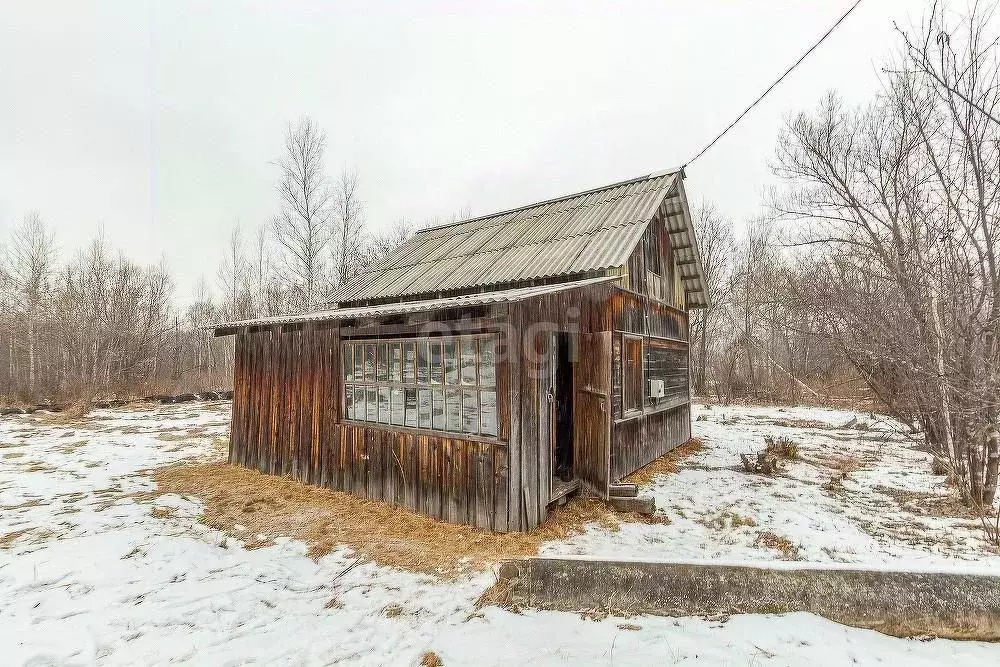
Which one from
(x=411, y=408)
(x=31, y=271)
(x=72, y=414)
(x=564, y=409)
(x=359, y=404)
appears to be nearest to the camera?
(x=411, y=408)

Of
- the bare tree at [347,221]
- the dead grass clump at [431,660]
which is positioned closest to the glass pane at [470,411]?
the dead grass clump at [431,660]

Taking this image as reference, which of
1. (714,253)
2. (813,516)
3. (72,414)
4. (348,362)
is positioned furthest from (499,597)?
(714,253)

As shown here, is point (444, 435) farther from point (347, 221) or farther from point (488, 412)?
Result: point (347, 221)

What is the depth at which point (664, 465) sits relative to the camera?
8.28 metres

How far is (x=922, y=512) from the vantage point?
547cm

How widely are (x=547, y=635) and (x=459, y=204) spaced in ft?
88.7

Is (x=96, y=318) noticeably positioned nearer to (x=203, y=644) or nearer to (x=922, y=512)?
(x=203, y=644)

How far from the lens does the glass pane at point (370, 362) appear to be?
6.12 m

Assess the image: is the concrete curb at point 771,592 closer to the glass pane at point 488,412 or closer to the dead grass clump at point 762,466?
the glass pane at point 488,412

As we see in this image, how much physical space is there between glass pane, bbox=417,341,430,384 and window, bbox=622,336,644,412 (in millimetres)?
3332

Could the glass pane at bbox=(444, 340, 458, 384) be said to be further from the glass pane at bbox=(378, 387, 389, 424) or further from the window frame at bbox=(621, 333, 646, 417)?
the window frame at bbox=(621, 333, 646, 417)

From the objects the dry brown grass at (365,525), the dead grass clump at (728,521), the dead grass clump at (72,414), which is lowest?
the dead grass clump at (728,521)

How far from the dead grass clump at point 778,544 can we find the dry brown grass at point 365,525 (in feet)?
3.95

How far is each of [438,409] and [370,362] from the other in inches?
57.2
